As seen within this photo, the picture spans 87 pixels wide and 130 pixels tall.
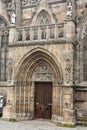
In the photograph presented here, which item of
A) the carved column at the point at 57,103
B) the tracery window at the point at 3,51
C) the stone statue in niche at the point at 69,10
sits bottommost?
the carved column at the point at 57,103

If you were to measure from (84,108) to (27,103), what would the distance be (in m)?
3.28

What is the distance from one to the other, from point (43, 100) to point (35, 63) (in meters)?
2.17

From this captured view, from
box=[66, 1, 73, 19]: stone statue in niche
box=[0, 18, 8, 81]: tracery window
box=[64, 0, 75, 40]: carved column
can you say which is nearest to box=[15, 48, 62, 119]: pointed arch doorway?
box=[64, 0, 75, 40]: carved column

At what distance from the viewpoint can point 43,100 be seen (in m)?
14.7

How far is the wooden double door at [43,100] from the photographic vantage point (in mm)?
14547

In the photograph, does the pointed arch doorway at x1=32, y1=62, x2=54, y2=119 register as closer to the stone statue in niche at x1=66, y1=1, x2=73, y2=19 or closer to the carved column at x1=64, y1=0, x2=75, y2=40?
the carved column at x1=64, y1=0, x2=75, y2=40

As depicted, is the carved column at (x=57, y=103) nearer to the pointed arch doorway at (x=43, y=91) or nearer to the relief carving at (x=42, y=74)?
the pointed arch doorway at (x=43, y=91)

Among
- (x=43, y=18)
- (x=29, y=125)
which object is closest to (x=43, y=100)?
(x=29, y=125)

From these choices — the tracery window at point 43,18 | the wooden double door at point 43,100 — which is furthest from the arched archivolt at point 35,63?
the tracery window at point 43,18

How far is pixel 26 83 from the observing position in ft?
48.5

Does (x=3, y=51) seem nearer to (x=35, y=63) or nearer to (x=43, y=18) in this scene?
(x=35, y=63)

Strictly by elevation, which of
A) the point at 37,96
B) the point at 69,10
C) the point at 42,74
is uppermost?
the point at 69,10

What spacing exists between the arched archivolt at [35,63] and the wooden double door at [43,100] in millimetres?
825

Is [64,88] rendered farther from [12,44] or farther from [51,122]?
Answer: [12,44]
